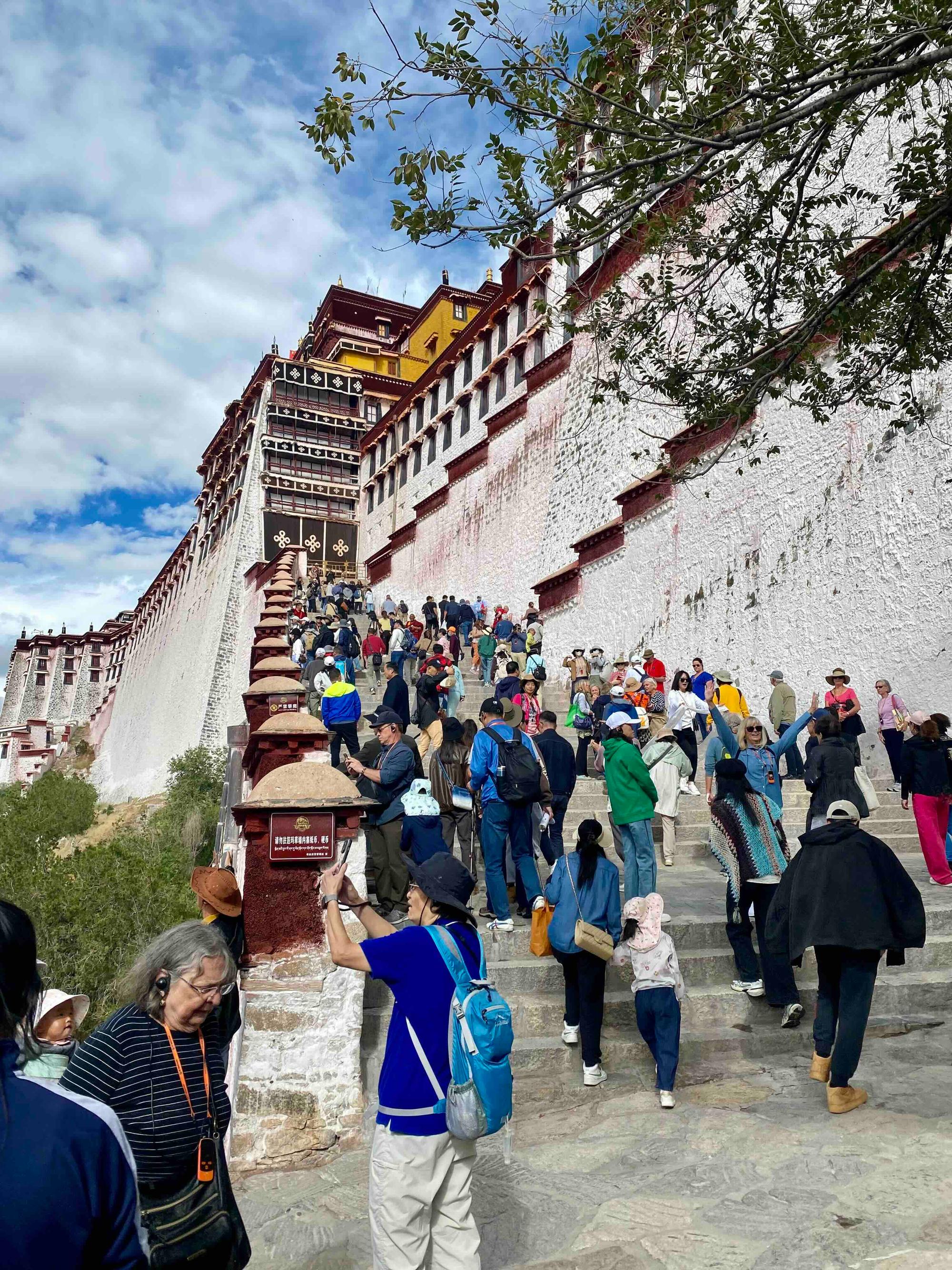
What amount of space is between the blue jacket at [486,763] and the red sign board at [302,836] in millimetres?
1472

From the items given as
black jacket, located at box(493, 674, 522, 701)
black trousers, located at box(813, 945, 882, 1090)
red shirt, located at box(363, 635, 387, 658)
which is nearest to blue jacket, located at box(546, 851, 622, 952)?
black trousers, located at box(813, 945, 882, 1090)

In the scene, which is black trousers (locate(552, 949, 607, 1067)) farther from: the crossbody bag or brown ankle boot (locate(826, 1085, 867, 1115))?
brown ankle boot (locate(826, 1085, 867, 1115))

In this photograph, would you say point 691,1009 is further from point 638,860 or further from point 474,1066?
point 474,1066

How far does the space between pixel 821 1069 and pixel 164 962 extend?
355 centimetres

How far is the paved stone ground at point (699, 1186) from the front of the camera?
3.43 meters

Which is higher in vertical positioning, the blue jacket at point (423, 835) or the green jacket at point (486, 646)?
the green jacket at point (486, 646)

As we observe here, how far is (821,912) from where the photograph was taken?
4445mm

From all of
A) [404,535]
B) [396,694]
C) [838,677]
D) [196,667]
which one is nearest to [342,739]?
[396,694]

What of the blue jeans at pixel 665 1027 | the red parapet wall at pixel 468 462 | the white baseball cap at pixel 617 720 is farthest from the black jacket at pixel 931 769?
the red parapet wall at pixel 468 462

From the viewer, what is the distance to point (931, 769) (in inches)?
298

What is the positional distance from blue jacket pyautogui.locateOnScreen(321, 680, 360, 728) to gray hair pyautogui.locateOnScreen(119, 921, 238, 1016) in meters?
7.74

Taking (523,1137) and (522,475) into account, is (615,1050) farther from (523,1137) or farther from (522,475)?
(522,475)

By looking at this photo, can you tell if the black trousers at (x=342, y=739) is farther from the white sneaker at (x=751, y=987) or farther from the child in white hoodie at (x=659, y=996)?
the child in white hoodie at (x=659, y=996)

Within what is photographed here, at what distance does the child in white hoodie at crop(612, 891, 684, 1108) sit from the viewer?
4730mm
